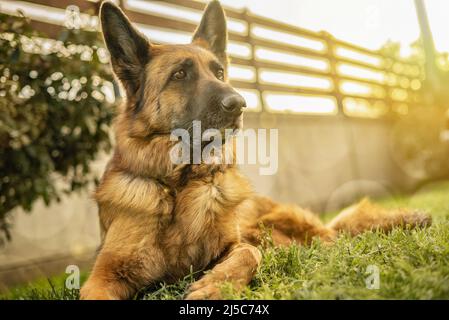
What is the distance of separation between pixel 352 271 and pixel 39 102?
2608 millimetres

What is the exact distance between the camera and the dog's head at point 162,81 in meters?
2.53

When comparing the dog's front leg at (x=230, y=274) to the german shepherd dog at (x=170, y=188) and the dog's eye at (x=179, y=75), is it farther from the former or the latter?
the dog's eye at (x=179, y=75)

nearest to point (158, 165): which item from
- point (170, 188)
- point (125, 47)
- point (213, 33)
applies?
point (170, 188)

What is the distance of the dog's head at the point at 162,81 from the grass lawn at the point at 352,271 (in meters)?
0.86

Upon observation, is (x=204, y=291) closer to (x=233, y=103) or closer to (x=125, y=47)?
(x=233, y=103)

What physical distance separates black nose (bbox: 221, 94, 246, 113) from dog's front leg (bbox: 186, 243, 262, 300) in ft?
2.53

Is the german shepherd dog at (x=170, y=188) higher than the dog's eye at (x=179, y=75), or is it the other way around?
the dog's eye at (x=179, y=75)

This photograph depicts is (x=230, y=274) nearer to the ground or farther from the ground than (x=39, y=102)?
nearer to the ground

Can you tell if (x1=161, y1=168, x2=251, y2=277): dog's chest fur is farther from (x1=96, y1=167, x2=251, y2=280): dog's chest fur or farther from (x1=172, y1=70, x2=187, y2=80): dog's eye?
(x1=172, y1=70, x2=187, y2=80): dog's eye

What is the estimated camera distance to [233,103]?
241cm

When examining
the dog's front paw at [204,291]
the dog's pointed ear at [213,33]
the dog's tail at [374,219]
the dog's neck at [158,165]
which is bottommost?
the dog's front paw at [204,291]

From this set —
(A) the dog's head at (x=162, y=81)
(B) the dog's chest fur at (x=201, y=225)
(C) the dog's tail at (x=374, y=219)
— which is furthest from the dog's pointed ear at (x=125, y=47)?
(C) the dog's tail at (x=374, y=219)
